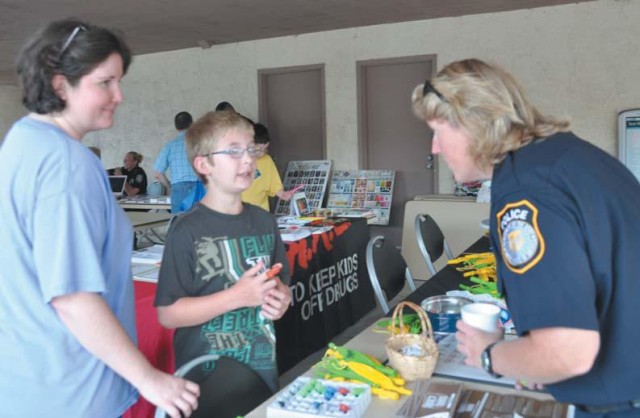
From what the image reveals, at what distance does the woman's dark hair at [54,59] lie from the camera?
1.14m

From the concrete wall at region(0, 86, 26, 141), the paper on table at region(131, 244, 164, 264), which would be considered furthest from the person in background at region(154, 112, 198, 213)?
the concrete wall at region(0, 86, 26, 141)

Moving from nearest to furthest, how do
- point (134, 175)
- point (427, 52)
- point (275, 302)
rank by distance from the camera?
point (275, 302), point (427, 52), point (134, 175)

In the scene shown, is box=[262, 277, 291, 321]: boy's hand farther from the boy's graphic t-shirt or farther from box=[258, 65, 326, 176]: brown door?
box=[258, 65, 326, 176]: brown door

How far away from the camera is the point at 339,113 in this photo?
7.00 metres

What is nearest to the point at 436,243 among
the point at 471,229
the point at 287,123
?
the point at 471,229

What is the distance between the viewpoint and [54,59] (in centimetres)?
113

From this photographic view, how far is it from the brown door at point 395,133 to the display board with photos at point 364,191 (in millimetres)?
134

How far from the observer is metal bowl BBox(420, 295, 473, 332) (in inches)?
66.4

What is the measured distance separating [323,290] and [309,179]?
12.1 ft

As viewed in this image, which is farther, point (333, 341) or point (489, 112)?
point (333, 341)

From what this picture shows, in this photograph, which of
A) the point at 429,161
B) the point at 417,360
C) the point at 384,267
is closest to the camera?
the point at 417,360

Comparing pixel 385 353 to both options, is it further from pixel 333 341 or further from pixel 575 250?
pixel 333 341

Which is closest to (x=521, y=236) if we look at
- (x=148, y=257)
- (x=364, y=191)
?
(x=148, y=257)

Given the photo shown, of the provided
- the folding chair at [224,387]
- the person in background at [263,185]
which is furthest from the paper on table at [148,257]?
the folding chair at [224,387]
